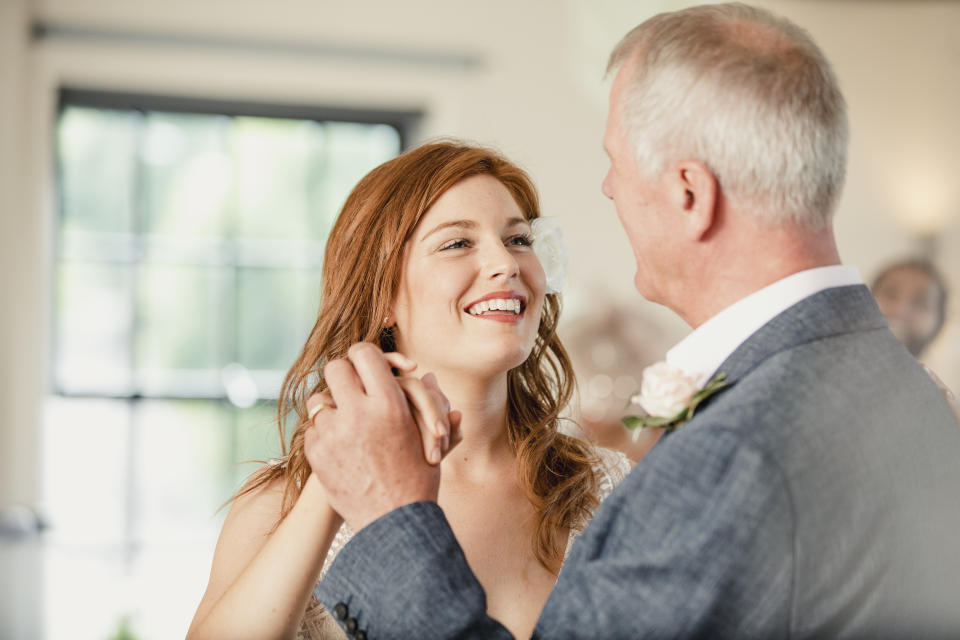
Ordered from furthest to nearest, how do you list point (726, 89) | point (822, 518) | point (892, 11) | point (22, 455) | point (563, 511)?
point (892, 11)
point (22, 455)
point (563, 511)
point (726, 89)
point (822, 518)

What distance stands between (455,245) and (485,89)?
3239mm

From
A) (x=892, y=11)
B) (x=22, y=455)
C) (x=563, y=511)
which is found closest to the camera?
(x=563, y=511)

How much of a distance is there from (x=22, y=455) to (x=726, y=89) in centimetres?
408

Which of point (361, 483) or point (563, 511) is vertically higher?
point (361, 483)

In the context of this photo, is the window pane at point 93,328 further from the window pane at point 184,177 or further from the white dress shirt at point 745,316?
the white dress shirt at point 745,316

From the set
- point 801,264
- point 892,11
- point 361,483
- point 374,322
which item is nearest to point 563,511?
point 374,322

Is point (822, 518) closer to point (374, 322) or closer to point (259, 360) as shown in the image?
point (374, 322)

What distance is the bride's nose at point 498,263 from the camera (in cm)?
179

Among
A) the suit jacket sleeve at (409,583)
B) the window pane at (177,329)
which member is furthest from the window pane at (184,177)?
the suit jacket sleeve at (409,583)

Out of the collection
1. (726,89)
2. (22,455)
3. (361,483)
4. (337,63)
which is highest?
(337,63)

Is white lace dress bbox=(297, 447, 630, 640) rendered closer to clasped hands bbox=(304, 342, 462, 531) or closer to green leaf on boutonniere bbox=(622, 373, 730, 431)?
clasped hands bbox=(304, 342, 462, 531)

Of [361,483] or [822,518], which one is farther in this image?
[361,483]

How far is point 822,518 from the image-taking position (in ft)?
3.09

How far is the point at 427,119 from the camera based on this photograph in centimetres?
491
